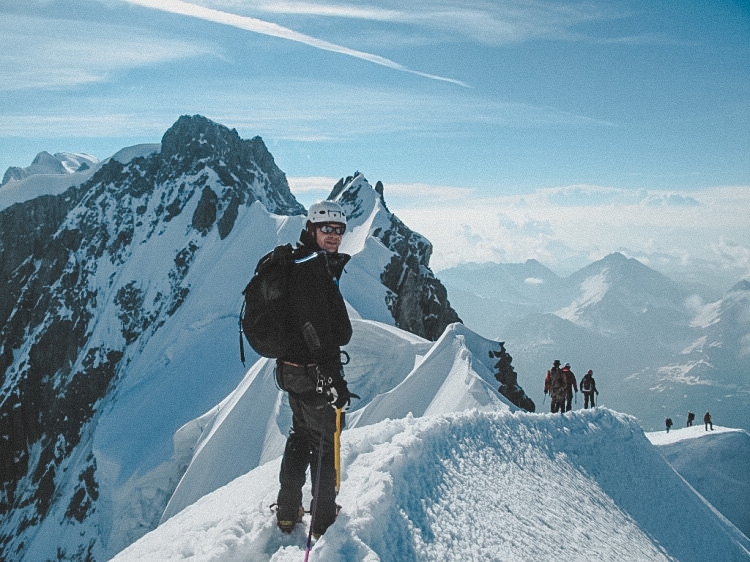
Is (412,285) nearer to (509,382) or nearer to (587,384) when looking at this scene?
(509,382)

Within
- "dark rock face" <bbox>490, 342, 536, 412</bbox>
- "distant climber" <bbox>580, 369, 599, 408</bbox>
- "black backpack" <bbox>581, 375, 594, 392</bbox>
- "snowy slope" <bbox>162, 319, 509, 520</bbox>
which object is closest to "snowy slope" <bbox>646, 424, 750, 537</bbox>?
"dark rock face" <bbox>490, 342, 536, 412</bbox>

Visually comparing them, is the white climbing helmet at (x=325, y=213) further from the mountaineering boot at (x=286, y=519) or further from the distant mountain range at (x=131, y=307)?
the distant mountain range at (x=131, y=307)

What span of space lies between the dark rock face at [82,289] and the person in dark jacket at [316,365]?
6771 centimetres

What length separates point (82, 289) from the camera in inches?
3718

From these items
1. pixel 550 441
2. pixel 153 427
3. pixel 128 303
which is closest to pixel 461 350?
pixel 550 441

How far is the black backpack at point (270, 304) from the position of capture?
201 inches

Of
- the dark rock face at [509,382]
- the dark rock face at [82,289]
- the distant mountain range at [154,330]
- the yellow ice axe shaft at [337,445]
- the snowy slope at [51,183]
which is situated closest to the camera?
the yellow ice axe shaft at [337,445]

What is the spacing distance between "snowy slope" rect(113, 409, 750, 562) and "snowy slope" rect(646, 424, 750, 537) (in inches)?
1063

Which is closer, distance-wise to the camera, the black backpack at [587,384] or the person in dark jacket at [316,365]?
the person in dark jacket at [316,365]

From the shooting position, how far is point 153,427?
197 feet

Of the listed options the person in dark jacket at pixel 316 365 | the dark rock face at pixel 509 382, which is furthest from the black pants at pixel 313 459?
the dark rock face at pixel 509 382

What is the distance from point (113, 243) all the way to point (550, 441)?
106 m

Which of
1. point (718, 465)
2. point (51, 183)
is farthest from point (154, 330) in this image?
point (718, 465)

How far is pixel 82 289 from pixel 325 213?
105 meters
